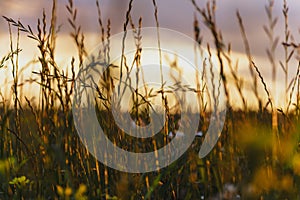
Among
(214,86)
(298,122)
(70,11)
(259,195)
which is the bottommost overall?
(259,195)

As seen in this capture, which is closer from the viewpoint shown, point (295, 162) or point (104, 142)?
point (295, 162)

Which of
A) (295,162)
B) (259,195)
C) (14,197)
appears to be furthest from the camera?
(14,197)

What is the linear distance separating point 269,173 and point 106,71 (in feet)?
2.75

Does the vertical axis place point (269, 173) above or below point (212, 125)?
below

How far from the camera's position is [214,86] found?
2045 mm

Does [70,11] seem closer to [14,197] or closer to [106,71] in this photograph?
[106,71]

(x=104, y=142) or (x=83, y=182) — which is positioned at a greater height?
(x=104, y=142)

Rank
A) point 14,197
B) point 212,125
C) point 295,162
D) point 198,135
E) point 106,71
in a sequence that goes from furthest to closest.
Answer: point 198,135 → point 212,125 → point 106,71 → point 14,197 → point 295,162

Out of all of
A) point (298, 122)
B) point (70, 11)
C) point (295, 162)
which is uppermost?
point (70, 11)

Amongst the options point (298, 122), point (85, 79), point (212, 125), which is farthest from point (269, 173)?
point (85, 79)

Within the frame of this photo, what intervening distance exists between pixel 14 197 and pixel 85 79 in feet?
1.94

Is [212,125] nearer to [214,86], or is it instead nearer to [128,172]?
[214,86]

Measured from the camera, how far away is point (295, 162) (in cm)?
166

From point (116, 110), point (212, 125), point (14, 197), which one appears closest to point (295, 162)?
point (212, 125)
